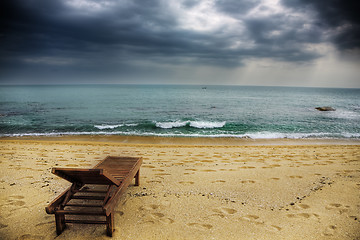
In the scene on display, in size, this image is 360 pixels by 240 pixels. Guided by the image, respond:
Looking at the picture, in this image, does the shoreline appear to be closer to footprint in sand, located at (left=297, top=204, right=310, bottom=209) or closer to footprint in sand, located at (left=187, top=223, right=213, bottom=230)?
footprint in sand, located at (left=297, top=204, right=310, bottom=209)

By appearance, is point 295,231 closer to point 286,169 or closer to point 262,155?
point 286,169

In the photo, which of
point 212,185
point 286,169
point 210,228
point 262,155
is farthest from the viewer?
point 262,155

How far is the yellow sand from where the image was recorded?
3.62 meters

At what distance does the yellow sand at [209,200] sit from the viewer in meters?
3.62

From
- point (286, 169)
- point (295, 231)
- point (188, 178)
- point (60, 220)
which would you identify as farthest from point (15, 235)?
point (286, 169)

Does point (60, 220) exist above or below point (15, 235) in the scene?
above

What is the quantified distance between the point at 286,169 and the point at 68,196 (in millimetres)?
7017

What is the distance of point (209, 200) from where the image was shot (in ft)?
15.4

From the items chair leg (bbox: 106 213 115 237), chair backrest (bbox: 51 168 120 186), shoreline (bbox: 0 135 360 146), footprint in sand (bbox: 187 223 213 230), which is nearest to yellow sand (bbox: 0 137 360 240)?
footprint in sand (bbox: 187 223 213 230)

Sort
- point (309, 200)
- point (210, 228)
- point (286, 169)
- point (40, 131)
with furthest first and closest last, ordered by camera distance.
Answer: point (40, 131)
point (286, 169)
point (309, 200)
point (210, 228)

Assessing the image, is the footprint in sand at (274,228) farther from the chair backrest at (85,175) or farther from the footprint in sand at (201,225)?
the chair backrest at (85,175)

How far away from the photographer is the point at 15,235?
3484mm

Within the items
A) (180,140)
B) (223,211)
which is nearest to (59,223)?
(223,211)

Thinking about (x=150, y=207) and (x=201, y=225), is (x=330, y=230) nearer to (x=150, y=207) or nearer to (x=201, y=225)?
(x=201, y=225)
